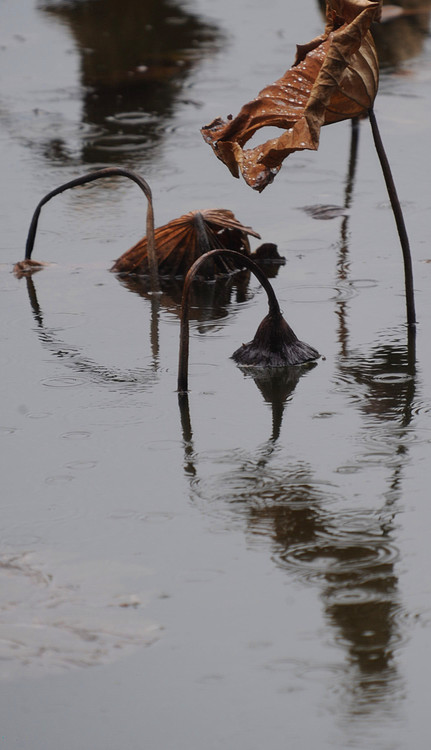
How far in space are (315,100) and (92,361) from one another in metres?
1.05

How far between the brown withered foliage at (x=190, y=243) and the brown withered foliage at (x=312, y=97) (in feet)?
2.26

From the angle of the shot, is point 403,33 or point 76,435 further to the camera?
point 403,33

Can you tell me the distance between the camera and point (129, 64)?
7.95 m

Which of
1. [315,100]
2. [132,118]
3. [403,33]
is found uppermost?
[403,33]

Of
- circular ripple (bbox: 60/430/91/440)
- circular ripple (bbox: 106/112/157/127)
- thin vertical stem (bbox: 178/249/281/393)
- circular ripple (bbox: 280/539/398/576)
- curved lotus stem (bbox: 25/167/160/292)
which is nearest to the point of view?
circular ripple (bbox: 280/539/398/576)

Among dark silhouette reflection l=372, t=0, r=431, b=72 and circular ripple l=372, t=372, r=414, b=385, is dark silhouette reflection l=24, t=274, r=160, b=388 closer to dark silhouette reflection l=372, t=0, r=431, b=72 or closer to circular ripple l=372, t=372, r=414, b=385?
circular ripple l=372, t=372, r=414, b=385

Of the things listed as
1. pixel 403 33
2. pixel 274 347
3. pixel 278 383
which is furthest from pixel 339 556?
pixel 403 33

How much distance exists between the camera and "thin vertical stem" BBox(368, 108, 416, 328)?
11.2ft

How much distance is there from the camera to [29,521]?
106 inches

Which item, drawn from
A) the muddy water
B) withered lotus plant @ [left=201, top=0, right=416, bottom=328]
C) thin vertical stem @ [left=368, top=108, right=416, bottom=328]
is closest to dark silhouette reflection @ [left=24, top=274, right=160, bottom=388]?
the muddy water

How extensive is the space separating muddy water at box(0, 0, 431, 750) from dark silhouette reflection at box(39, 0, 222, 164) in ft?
1.10

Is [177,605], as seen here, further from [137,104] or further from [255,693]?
[137,104]

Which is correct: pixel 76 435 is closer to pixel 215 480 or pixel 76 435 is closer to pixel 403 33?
pixel 215 480

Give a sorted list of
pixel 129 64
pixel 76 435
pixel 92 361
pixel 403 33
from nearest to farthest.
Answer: pixel 76 435 → pixel 92 361 → pixel 129 64 → pixel 403 33
